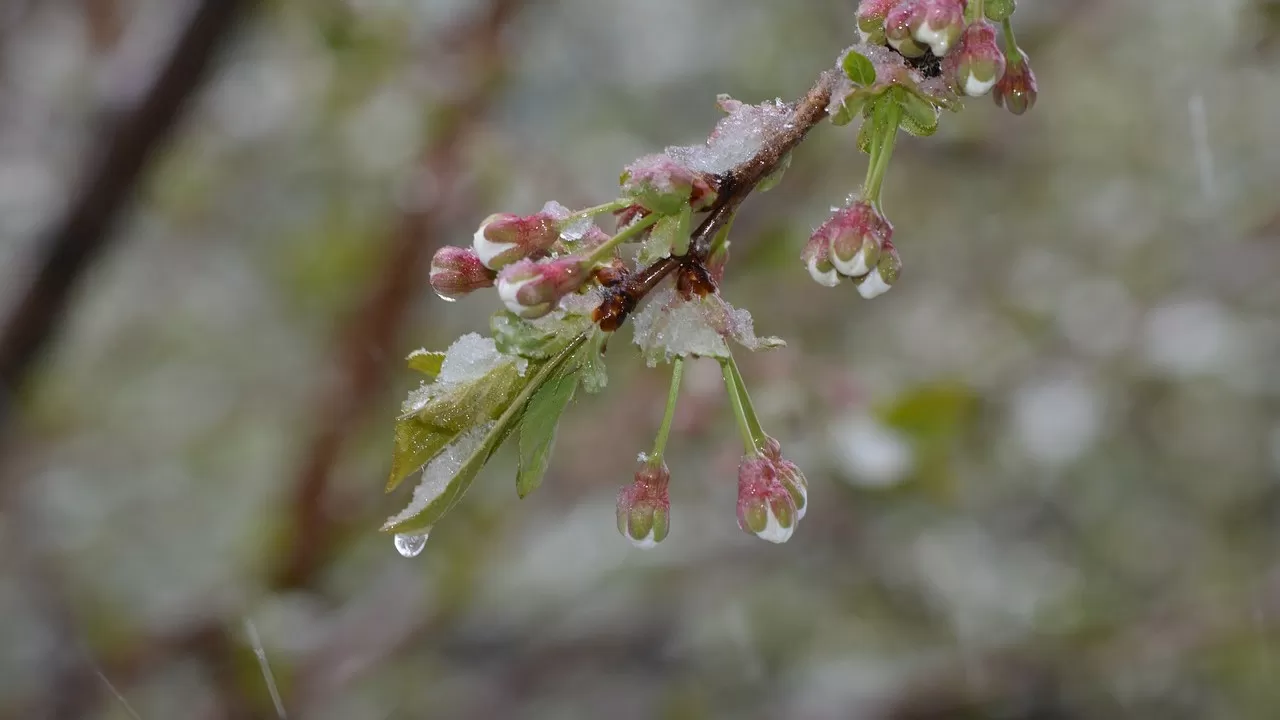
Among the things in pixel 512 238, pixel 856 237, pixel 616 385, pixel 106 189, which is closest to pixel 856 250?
pixel 856 237

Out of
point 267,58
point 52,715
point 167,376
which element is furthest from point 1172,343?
point 167,376

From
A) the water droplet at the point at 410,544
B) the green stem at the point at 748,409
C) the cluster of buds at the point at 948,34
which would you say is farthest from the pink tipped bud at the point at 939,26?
the water droplet at the point at 410,544

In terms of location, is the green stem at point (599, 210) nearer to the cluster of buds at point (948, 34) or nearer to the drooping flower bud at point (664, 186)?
the drooping flower bud at point (664, 186)

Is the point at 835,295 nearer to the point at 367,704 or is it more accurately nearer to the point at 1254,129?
the point at 1254,129

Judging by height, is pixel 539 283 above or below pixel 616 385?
above

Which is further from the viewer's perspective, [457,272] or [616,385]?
[616,385]

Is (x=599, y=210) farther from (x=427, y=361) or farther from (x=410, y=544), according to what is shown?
(x=410, y=544)

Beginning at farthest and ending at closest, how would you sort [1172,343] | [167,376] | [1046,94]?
[167,376], [1046,94], [1172,343]
